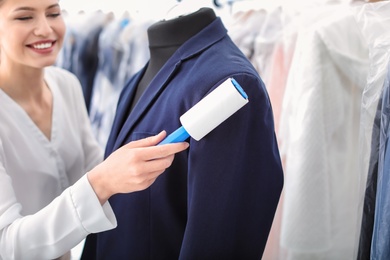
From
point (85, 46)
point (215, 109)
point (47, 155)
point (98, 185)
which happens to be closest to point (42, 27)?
point (47, 155)

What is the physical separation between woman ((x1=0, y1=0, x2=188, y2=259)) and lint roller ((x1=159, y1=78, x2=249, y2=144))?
0.05m

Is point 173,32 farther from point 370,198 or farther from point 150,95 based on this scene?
point 370,198

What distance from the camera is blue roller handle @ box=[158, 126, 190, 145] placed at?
58 centimetres

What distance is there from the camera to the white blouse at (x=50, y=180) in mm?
674

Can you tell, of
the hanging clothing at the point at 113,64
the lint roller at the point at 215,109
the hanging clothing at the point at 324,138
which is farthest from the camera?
the hanging clothing at the point at 113,64

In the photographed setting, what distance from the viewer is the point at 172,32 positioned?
735 mm

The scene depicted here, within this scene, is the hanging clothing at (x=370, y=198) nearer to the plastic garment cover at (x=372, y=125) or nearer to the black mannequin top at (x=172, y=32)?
the plastic garment cover at (x=372, y=125)

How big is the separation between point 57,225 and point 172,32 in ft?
1.33

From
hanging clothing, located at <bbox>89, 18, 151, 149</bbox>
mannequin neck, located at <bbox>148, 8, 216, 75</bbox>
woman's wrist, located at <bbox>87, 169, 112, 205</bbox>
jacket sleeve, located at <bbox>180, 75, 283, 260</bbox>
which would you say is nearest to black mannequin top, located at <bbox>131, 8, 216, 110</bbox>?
mannequin neck, located at <bbox>148, 8, 216, 75</bbox>

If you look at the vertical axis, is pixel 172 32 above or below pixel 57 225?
above

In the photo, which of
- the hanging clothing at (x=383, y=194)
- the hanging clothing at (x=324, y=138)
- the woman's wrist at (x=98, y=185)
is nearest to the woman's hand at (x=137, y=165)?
the woman's wrist at (x=98, y=185)

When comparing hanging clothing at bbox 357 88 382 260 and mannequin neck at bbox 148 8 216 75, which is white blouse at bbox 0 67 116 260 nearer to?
mannequin neck at bbox 148 8 216 75

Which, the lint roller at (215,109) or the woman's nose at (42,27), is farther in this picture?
the woman's nose at (42,27)

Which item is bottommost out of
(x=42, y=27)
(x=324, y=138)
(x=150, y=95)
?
(x=324, y=138)
